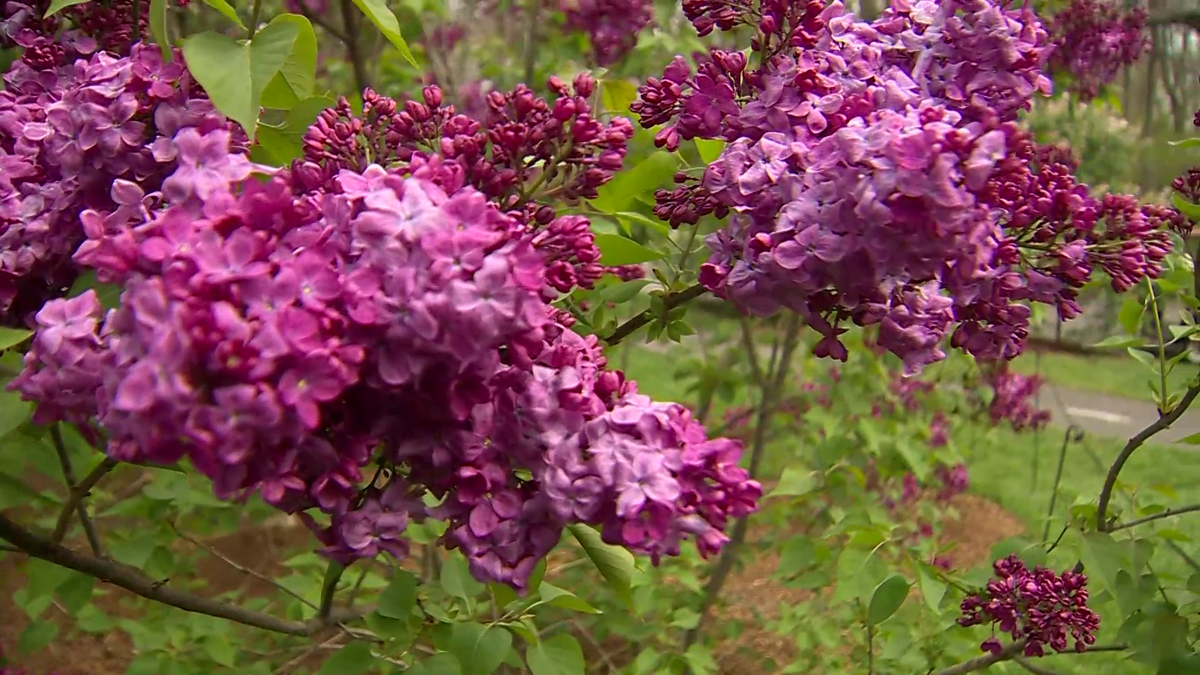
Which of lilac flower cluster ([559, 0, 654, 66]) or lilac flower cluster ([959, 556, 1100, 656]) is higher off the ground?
lilac flower cluster ([559, 0, 654, 66])

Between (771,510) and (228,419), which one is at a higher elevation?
(228,419)

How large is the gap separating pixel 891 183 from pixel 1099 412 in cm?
527

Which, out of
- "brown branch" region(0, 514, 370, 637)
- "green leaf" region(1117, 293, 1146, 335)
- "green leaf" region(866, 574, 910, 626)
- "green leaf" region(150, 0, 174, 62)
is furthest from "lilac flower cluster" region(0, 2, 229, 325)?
"green leaf" region(1117, 293, 1146, 335)

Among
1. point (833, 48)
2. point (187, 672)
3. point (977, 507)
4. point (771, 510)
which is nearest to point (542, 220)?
point (833, 48)

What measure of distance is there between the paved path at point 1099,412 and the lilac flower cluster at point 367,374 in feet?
14.5

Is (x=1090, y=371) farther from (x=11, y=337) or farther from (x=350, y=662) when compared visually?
(x=11, y=337)

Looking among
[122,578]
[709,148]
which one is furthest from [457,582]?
[709,148]

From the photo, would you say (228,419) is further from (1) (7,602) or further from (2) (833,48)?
(1) (7,602)

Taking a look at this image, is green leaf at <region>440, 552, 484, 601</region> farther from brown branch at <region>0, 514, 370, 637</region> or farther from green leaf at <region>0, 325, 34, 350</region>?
green leaf at <region>0, 325, 34, 350</region>

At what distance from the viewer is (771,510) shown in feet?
12.1

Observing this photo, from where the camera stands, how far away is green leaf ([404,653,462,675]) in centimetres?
131

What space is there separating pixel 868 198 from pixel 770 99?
25 centimetres

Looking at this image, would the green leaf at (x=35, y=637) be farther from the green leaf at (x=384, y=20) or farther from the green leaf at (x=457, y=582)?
the green leaf at (x=384, y=20)

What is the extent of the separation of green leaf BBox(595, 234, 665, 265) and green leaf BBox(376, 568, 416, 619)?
1.74ft
